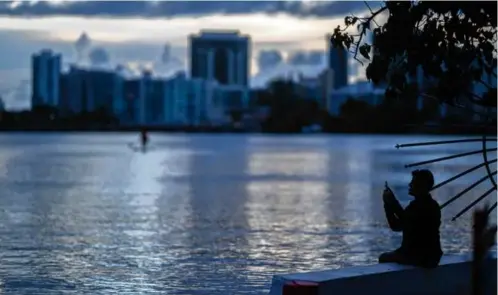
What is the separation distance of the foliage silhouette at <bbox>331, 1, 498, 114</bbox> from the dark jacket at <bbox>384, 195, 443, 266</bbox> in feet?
2.96

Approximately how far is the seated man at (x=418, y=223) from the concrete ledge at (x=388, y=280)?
0.38ft

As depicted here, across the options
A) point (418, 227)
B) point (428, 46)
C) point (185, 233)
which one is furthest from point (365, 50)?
point (185, 233)

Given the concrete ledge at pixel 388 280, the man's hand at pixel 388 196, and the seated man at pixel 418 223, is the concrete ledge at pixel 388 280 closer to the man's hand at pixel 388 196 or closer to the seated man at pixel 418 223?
the seated man at pixel 418 223

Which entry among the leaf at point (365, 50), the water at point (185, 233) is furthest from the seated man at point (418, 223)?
the water at point (185, 233)

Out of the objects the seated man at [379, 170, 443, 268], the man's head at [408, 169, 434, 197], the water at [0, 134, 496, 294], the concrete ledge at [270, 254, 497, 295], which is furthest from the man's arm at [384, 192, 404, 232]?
the water at [0, 134, 496, 294]

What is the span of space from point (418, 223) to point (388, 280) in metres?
0.69

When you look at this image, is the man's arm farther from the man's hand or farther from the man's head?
the man's head

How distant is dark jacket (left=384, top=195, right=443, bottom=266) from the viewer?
9.03 metres

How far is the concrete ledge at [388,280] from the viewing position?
8062 mm

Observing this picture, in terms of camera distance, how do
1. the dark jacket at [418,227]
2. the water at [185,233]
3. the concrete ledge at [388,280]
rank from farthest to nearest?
the water at [185,233]
the dark jacket at [418,227]
the concrete ledge at [388,280]

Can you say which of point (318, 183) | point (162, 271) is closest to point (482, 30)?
point (162, 271)

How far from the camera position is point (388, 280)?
8633 mm

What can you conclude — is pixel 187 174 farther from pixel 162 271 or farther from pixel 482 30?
pixel 482 30

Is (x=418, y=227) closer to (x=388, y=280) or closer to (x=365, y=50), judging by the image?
(x=388, y=280)
